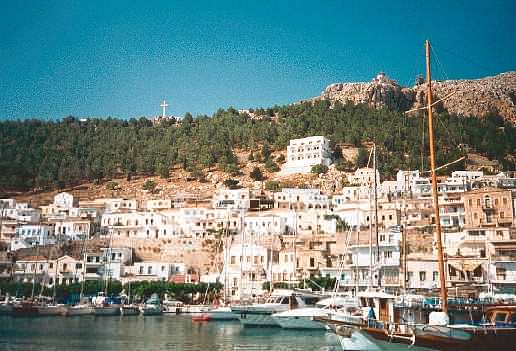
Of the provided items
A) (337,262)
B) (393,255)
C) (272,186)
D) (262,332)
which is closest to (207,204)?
(272,186)

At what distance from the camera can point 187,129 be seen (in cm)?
15300

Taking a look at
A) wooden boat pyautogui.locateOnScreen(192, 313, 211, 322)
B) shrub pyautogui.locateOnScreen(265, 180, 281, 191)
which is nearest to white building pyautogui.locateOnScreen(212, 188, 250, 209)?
shrub pyautogui.locateOnScreen(265, 180, 281, 191)

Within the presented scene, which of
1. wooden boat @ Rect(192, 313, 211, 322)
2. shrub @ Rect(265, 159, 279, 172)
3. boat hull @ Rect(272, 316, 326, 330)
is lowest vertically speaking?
wooden boat @ Rect(192, 313, 211, 322)

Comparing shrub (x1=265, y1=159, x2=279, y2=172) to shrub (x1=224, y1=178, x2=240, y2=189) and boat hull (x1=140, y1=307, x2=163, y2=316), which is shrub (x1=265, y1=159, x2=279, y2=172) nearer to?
shrub (x1=224, y1=178, x2=240, y2=189)

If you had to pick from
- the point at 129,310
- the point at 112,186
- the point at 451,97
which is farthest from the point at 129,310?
the point at 451,97

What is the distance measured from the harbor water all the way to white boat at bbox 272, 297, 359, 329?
658 millimetres

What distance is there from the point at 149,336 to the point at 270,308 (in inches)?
448

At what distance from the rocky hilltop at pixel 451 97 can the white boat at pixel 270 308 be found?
11772 centimetres

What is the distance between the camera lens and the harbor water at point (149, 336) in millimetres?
33250

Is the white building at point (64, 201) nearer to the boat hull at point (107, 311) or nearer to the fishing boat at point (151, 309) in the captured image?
the fishing boat at point (151, 309)

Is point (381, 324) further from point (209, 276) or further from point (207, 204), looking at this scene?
point (207, 204)

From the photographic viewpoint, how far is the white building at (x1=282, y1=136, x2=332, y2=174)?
380 feet

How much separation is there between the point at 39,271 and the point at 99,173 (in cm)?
5717

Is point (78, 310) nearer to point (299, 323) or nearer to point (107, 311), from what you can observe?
point (107, 311)
